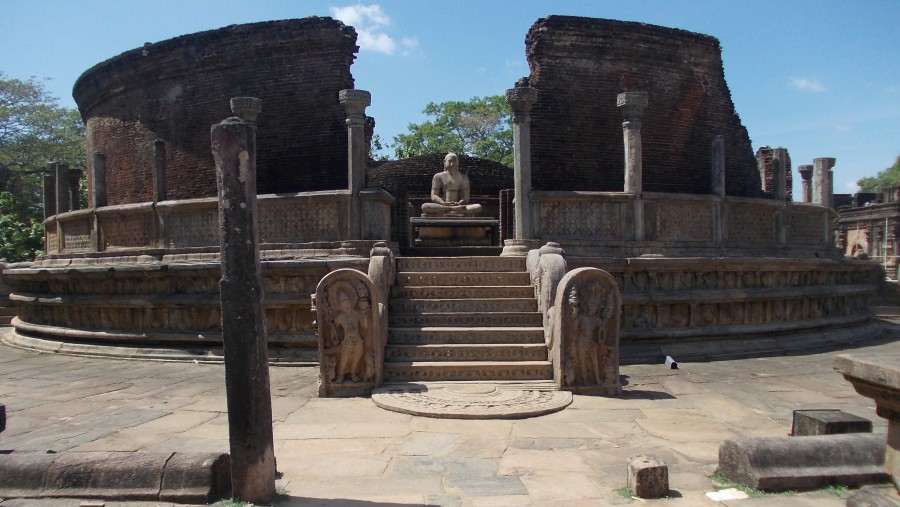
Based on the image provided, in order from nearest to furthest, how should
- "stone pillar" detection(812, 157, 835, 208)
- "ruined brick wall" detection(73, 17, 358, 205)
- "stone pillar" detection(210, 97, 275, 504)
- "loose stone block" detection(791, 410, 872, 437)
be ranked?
"stone pillar" detection(210, 97, 275, 504) < "loose stone block" detection(791, 410, 872, 437) < "stone pillar" detection(812, 157, 835, 208) < "ruined brick wall" detection(73, 17, 358, 205)

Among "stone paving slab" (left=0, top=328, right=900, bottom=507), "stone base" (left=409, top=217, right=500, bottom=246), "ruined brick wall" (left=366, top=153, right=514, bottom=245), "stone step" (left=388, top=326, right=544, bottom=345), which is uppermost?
"ruined brick wall" (left=366, top=153, right=514, bottom=245)

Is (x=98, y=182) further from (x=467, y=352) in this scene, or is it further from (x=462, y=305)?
(x=467, y=352)

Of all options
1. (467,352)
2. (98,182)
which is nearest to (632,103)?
(467,352)

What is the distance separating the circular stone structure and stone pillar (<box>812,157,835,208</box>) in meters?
9.71

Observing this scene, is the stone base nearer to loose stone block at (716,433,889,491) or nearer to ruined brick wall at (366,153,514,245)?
ruined brick wall at (366,153,514,245)

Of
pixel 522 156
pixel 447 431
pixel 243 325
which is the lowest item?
pixel 447 431

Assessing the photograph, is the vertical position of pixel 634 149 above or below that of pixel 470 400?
above

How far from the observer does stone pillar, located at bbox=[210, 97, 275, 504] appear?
141 inches

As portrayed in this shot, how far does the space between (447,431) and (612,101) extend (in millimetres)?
10554

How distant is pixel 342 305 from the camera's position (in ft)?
21.3

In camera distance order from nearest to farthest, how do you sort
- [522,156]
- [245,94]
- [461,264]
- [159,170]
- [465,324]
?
[465,324], [461,264], [522,156], [159,170], [245,94]

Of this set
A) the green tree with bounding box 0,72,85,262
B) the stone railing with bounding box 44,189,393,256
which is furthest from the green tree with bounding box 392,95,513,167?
the stone railing with bounding box 44,189,393,256

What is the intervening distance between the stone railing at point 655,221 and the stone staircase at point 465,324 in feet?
3.78

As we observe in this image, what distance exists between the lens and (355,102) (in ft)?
29.6
